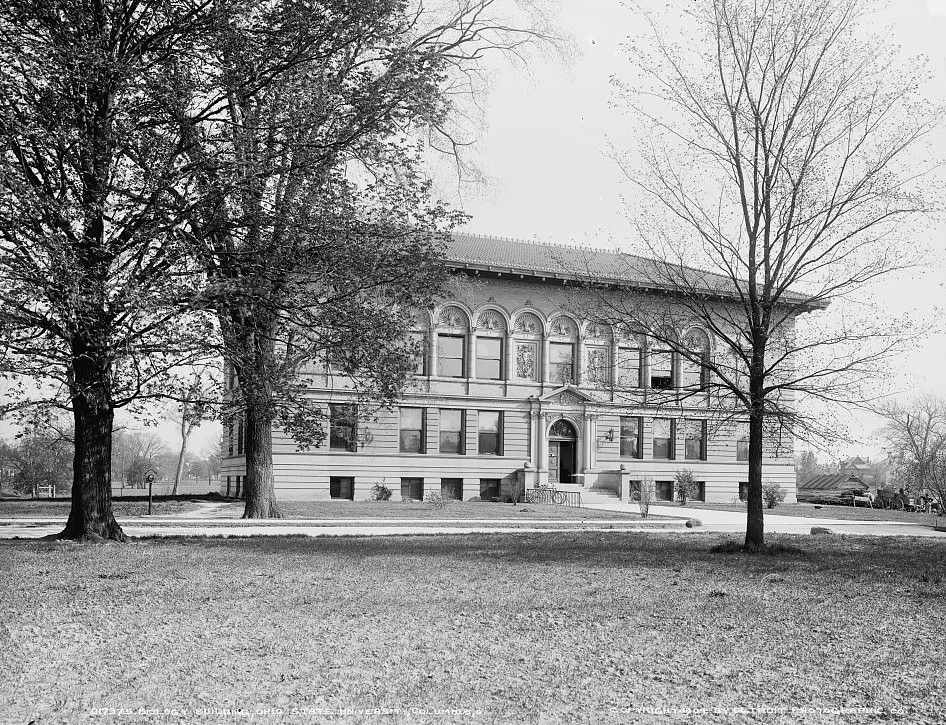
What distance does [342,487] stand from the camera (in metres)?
37.8

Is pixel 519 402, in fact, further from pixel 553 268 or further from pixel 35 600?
pixel 35 600

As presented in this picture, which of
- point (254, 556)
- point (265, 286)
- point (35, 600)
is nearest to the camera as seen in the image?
point (35, 600)

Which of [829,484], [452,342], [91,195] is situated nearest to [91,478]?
[91,195]

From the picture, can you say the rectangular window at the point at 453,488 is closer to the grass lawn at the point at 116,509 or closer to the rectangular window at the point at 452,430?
the rectangular window at the point at 452,430

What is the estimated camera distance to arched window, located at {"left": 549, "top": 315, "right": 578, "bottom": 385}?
4134 centimetres

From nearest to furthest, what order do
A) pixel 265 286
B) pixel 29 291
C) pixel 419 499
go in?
pixel 29 291 < pixel 265 286 < pixel 419 499

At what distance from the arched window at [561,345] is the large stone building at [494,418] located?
2.2 inches

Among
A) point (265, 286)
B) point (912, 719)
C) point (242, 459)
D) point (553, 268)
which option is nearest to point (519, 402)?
point (553, 268)

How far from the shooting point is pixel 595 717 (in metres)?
5.32

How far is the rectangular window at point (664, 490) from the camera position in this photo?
43.2m

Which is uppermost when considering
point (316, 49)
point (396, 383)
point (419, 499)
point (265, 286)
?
point (316, 49)

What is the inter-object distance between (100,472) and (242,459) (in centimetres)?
2463

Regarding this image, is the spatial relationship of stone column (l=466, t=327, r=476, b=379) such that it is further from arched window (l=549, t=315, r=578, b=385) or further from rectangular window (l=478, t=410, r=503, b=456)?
arched window (l=549, t=315, r=578, b=385)

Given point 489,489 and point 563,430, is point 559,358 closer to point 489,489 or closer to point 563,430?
point 563,430
